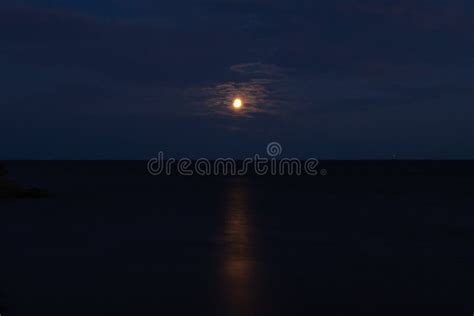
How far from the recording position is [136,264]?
70.6 ft

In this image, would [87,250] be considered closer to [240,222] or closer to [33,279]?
[33,279]

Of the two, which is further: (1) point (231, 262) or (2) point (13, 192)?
(2) point (13, 192)

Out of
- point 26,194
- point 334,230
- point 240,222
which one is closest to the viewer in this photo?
point 334,230

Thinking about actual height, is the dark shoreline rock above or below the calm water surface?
above

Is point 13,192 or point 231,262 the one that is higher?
point 13,192

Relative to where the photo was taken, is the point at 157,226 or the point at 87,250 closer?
the point at 87,250

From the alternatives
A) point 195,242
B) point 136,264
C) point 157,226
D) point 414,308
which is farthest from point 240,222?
point 414,308

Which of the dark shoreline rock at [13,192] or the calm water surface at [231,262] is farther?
the dark shoreline rock at [13,192]

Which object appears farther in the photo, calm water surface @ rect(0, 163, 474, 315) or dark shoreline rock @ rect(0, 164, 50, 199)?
dark shoreline rock @ rect(0, 164, 50, 199)

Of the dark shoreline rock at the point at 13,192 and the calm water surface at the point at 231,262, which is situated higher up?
the dark shoreline rock at the point at 13,192

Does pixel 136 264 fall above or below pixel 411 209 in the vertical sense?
below

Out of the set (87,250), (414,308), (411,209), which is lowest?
(414,308)

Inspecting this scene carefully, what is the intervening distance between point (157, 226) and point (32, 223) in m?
6.97

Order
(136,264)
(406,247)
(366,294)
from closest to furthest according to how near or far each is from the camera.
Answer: (366,294) < (136,264) < (406,247)
